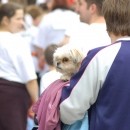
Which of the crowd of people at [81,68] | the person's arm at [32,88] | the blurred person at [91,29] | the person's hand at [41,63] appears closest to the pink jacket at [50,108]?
the crowd of people at [81,68]

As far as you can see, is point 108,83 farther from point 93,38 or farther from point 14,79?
point 14,79

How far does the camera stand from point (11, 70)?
456cm

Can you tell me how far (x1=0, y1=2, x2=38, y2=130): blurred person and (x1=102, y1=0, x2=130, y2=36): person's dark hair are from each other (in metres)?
2.09

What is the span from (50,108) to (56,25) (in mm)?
3331

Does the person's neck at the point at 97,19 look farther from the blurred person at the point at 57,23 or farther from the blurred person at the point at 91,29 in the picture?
the blurred person at the point at 57,23

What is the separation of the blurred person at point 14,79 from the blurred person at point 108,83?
201 cm

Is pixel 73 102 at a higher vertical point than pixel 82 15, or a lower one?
lower

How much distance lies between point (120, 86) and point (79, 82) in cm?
23

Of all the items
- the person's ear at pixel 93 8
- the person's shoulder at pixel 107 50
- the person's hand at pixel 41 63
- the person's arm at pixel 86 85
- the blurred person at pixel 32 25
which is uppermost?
the person's ear at pixel 93 8

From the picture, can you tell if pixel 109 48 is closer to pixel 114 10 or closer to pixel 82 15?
pixel 114 10

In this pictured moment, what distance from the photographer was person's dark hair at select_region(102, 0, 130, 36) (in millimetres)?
2523

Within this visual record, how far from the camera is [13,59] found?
14.8 feet

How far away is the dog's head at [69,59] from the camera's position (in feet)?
9.07

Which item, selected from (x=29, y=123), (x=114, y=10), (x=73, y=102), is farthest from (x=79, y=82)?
(x=29, y=123)
